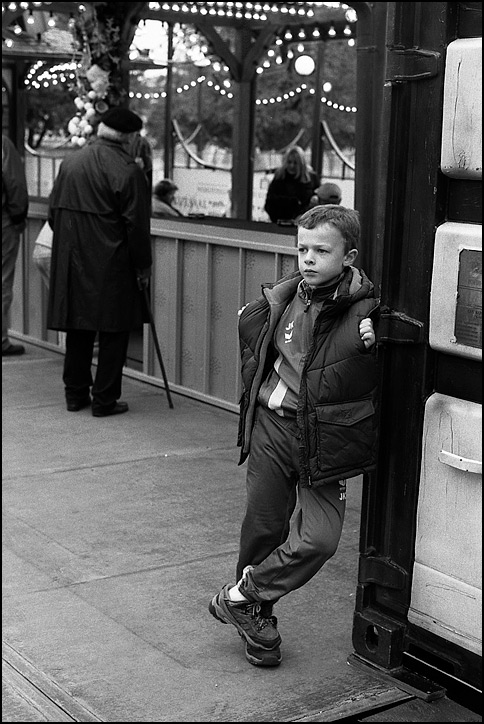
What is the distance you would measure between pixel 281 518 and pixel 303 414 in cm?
41

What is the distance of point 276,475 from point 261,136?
1271 cm

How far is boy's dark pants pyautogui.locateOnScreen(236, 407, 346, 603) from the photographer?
3.51m

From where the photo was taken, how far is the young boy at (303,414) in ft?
11.2

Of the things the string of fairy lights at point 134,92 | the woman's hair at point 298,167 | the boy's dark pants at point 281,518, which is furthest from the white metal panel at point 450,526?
the string of fairy lights at point 134,92

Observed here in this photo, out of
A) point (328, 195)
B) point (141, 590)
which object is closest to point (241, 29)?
point (328, 195)

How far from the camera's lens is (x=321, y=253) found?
3447mm

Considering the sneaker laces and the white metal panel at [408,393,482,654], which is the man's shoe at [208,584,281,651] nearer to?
the sneaker laces

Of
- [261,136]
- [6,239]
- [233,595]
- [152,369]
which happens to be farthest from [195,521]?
[261,136]

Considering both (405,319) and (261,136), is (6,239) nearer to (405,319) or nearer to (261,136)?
(405,319)

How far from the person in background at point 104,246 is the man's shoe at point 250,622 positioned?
129 inches

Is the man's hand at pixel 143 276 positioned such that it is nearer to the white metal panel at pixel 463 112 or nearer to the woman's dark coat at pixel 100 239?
the woman's dark coat at pixel 100 239

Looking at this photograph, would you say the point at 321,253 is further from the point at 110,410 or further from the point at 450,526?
the point at 110,410

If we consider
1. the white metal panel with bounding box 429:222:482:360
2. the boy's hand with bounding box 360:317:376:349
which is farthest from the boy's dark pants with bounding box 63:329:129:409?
the white metal panel with bounding box 429:222:482:360

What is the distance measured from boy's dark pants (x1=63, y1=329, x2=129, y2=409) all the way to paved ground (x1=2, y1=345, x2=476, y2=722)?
240 mm
